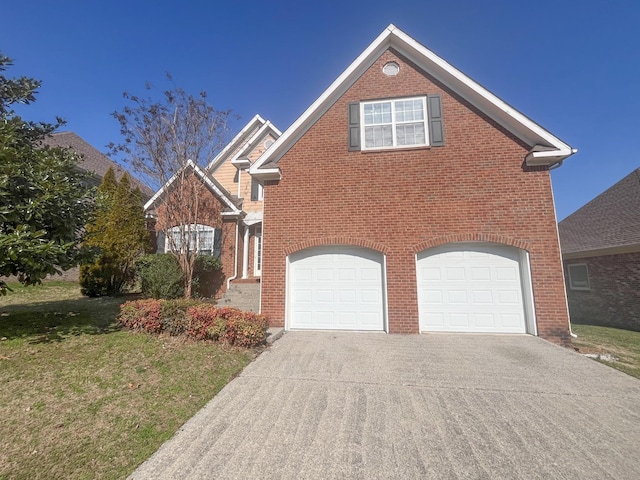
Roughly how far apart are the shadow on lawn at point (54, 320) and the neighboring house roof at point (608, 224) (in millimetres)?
18651

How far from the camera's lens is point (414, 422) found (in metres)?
3.67

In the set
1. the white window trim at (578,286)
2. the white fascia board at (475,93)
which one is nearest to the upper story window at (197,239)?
the white fascia board at (475,93)

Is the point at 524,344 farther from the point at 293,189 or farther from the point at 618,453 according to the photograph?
the point at 293,189

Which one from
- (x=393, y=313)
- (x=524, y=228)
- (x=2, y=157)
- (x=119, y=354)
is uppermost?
(x=2, y=157)

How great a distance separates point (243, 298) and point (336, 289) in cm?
411

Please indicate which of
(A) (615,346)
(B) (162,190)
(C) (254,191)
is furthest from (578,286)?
(B) (162,190)

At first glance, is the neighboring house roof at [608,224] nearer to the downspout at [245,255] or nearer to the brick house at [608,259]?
the brick house at [608,259]

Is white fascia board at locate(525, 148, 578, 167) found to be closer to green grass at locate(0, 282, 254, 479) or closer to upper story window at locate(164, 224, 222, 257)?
green grass at locate(0, 282, 254, 479)

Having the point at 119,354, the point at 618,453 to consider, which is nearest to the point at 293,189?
the point at 119,354

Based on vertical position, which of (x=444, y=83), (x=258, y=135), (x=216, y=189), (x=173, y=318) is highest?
(x=258, y=135)

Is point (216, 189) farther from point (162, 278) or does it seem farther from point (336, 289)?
point (336, 289)

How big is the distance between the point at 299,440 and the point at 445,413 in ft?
6.42

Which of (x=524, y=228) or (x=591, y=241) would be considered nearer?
(x=524, y=228)

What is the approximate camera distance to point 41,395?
412 centimetres
